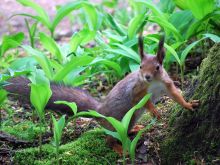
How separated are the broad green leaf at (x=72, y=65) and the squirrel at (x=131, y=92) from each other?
11 cm

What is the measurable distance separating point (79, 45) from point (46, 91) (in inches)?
61.5

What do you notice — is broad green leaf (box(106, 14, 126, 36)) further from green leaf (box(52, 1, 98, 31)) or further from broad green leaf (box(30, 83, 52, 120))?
broad green leaf (box(30, 83, 52, 120))

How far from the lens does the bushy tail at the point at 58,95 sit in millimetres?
3973

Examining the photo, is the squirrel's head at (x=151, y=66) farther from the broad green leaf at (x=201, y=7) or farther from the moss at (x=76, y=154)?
the broad green leaf at (x=201, y=7)

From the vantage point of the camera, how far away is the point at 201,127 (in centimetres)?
337

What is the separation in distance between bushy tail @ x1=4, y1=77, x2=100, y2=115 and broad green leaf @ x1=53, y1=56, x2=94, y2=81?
0.11 m

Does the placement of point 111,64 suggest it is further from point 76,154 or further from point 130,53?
point 76,154

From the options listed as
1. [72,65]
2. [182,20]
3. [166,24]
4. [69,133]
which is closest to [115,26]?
[182,20]

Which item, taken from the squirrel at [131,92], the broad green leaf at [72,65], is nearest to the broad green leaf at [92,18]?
the broad green leaf at [72,65]

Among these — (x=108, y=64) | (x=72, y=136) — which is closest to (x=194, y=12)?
(x=108, y=64)

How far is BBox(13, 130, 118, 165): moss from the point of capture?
3650 mm

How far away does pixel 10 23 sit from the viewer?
8.91m

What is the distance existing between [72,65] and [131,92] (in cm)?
55

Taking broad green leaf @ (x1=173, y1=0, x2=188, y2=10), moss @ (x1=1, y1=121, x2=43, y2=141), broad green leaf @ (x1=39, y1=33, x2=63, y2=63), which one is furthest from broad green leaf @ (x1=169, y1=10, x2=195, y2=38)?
moss @ (x1=1, y1=121, x2=43, y2=141)
